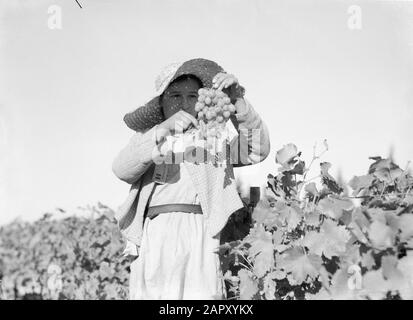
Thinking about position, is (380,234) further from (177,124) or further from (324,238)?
(177,124)

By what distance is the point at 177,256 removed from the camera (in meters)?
2.15

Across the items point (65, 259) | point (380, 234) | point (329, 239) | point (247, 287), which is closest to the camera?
point (380, 234)

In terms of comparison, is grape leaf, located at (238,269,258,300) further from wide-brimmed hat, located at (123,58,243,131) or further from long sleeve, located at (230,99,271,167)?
wide-brimmed hat, located at (123,58,243,131)

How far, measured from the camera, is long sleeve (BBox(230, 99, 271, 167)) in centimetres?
215

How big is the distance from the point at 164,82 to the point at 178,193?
1.40ft

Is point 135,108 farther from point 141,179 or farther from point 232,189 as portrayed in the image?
point 232,189

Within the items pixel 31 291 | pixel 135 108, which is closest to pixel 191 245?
pixel 135 108

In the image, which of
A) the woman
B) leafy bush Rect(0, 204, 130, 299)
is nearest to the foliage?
the woman

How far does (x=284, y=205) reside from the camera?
203 cm

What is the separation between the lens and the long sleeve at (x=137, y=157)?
2078 millimetres

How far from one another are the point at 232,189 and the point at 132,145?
42 cm

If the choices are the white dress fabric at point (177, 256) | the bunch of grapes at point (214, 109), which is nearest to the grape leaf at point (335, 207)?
the bunch of grapes at point (214, 109)

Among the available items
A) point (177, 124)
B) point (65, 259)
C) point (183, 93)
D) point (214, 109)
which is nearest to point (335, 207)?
point (214, 109)

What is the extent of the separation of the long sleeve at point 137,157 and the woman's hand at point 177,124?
0.03 metres
